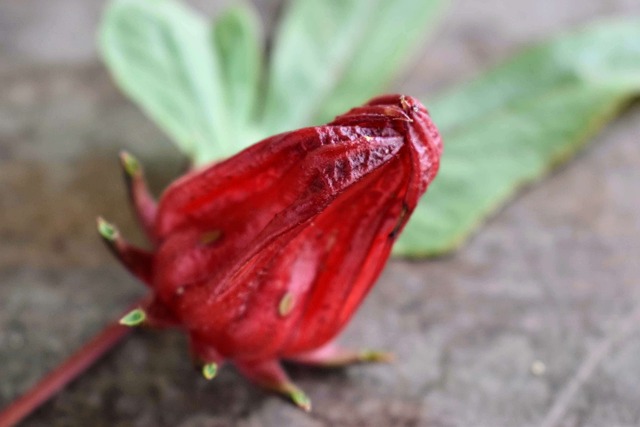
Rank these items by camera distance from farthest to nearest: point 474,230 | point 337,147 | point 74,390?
point 474,230
point 74,390
point 337,147

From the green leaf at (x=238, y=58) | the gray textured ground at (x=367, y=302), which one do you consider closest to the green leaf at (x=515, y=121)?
the gray textured ground at (x=367, y=302)

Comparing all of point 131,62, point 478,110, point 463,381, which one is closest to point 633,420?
point 463,381

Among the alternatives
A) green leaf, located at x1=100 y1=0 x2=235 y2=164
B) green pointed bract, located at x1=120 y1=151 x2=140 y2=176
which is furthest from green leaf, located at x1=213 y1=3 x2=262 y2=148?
green pointed bract, located at x1=120 y1=151 x2=140 y2=176

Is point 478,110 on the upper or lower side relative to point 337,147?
lower

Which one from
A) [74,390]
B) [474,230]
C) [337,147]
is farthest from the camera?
[474,230]

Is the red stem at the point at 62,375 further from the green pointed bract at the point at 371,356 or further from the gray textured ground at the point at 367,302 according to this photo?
the green pointed bract at the point at 371,356

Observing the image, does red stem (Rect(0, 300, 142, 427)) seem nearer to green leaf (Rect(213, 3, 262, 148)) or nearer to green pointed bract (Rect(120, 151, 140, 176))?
green pointed bract (Rect(120, 151, 140, 176))

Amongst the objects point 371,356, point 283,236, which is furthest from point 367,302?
point 283,236

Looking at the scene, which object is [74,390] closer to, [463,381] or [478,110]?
[463,381]
